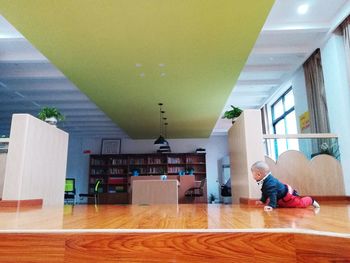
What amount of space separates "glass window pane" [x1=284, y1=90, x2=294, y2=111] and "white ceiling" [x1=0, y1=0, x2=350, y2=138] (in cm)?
41

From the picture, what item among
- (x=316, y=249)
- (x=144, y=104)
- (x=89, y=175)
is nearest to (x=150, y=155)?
(x=89, y=175)

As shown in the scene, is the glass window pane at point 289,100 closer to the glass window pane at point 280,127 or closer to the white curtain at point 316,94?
the glass window pane at point 280,127

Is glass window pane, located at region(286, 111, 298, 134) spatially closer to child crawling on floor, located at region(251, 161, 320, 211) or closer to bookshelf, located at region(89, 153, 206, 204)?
bookshelf, located at region(89, 153, 206, 204)

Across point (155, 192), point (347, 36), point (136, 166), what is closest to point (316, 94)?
point (347, 36)

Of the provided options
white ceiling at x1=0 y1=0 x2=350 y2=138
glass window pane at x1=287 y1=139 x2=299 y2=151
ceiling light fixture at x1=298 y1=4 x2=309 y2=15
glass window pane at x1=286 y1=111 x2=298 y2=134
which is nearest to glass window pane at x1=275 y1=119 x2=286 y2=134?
glass window pane at x1=286 y1=111 x2=298 y2=134

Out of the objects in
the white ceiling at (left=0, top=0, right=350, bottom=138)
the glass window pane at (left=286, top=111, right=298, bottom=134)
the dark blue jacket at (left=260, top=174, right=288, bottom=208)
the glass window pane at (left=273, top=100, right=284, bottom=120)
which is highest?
the white ceiling at (left=0, top=0, right=350, bottom=138)

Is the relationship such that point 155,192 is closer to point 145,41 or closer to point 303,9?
point 145,41

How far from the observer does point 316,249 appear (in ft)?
3.54

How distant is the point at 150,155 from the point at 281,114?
229 inches

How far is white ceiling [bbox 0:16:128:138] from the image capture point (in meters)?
5.55

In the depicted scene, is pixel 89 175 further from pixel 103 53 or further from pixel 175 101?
pixel 103 53

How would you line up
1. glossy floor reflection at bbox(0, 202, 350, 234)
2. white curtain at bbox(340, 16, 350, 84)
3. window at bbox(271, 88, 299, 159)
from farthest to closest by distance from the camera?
window at bbox(271, 88, 299, 159) → white curtain at bbox(340, 16, 350, 84) → glossy floor reflection at bbox(0, 202, 350, 234)

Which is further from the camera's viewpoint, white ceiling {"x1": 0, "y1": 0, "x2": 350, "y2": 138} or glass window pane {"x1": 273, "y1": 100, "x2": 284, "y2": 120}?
glass window pane {"x1": 273, "y1": 100, "x2": 284, "y2": 120}

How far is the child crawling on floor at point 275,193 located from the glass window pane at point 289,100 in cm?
556
